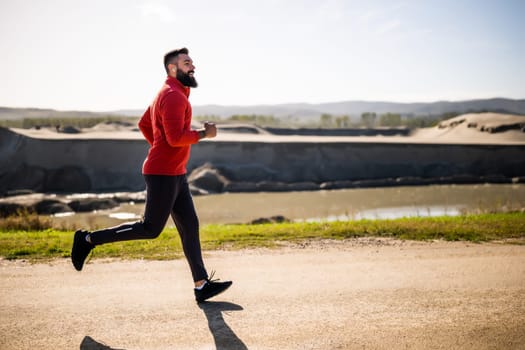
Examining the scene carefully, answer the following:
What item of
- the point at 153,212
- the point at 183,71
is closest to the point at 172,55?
the point at 183,71

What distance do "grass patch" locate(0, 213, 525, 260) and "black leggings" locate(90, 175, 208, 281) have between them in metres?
1.95

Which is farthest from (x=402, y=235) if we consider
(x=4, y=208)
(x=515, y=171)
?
(x=515, y=171)

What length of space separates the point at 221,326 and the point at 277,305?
0.67 metres

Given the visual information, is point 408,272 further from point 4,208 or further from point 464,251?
point 4,208

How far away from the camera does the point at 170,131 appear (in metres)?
4.33

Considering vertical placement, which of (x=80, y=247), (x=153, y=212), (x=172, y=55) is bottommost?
(x=80, y=247)

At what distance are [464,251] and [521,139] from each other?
46276 millimetres

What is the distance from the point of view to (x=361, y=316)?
4.27 metres

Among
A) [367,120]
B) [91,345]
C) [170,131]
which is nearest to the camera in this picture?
[91,345]

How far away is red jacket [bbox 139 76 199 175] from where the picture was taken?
434cm

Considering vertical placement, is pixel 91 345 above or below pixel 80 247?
below

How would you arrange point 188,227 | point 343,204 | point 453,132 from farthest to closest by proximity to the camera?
point 453,132 → point 343,204 → point 188,227

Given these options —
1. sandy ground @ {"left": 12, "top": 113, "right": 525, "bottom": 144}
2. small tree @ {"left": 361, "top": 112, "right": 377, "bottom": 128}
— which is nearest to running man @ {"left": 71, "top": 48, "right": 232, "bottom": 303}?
sandy ground @ {"left": 12, "top": 113, "right": 525, "bottom": 144}

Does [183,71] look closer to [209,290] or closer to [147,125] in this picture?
[147,125]
